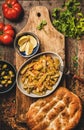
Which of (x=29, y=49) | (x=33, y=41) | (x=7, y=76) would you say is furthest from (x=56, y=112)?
(x=33, y=41)

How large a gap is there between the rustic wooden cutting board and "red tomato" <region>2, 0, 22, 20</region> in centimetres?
25

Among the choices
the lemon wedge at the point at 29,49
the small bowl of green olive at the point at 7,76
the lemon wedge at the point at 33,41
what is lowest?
the small bowl of green olive at the point at 7,76

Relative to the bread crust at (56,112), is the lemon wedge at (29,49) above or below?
above

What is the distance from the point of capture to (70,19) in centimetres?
857

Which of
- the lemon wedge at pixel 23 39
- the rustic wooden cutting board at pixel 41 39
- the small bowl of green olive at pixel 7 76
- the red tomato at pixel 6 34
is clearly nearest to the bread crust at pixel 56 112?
the rustic wooden cutting board at pixel 41 39

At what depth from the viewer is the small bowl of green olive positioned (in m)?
8.38

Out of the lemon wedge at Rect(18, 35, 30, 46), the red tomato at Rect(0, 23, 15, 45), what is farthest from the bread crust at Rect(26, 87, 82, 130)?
the red tomato at Rect(0, 23, 15, 45)

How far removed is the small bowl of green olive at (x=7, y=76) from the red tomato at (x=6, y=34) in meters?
0.37

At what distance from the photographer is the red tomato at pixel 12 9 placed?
28.4ft

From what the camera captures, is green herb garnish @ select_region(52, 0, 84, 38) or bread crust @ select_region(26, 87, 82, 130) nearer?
bread crust @ select_region(26, 87, 82, 130)

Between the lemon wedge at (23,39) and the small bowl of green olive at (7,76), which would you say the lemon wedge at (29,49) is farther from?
the small bowl of green olive at (7,76)

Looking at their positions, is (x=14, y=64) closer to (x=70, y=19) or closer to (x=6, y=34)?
(x=6, y=34)

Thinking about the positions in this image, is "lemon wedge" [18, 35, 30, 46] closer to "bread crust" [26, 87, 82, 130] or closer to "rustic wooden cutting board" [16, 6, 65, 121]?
"rustic wooden cutting board" [16, 6, 65, 121]

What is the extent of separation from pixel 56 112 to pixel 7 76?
39.6 inches
